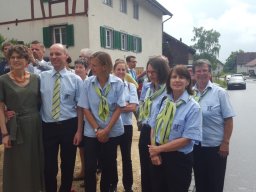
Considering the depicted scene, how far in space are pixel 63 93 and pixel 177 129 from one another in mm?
1616

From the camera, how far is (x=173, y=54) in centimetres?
3991

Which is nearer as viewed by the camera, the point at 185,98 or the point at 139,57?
the point at 185,98

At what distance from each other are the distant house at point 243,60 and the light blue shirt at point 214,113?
4683 inches

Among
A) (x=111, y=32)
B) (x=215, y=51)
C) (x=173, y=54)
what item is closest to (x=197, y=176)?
(x=111, y=32)

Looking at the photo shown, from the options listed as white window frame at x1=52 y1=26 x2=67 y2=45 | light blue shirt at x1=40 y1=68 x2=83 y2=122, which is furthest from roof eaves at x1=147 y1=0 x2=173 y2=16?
light blue shirt at x1=40 y1=68 x2=83 y2=122

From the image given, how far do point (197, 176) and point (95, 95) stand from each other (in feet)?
4.98

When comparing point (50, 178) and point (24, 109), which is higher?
point (24, 109)

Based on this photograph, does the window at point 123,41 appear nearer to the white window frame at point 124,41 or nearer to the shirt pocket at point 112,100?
the white window frame at point 124,41

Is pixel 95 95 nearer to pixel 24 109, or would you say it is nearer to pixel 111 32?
pixel 24 109

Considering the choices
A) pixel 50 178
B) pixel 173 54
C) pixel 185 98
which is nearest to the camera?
pixel 185 98

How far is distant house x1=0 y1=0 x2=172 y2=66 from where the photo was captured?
17.6 metres

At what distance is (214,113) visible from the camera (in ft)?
12.0

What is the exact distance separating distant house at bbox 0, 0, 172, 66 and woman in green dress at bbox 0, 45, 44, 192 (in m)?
13.8

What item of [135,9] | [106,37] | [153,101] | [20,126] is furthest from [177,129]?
[135,9]
